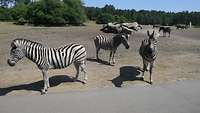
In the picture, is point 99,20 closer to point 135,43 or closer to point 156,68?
point 135,43

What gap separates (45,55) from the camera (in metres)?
11.9

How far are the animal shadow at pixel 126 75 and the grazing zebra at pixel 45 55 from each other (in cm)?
107

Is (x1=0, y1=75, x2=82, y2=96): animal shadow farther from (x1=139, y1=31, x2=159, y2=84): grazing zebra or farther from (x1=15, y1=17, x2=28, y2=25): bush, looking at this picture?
(x1=15, y1=17, x2=28, y2=25): bush

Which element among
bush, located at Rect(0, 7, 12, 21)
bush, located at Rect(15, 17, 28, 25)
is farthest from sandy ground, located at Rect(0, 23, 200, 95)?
bush, located at Rect(0, 7, 12, 21)

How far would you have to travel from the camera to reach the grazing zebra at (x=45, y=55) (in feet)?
37.6

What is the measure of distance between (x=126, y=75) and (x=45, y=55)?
10.9 feet

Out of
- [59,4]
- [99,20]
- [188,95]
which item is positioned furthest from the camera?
[99,20]

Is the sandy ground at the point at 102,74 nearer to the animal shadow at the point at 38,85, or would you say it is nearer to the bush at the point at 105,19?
the animal shadow at the point at 38,85

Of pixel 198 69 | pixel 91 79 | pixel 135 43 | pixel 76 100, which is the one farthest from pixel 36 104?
pixel 135 43

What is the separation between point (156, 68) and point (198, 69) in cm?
160

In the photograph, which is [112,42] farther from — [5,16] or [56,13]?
[5,16]

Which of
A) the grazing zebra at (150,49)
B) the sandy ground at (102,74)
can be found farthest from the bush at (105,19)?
the grazing zebra at (150,49)

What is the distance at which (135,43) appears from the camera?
78.9 feet

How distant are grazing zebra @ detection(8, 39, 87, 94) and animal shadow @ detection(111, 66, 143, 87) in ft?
3.51
